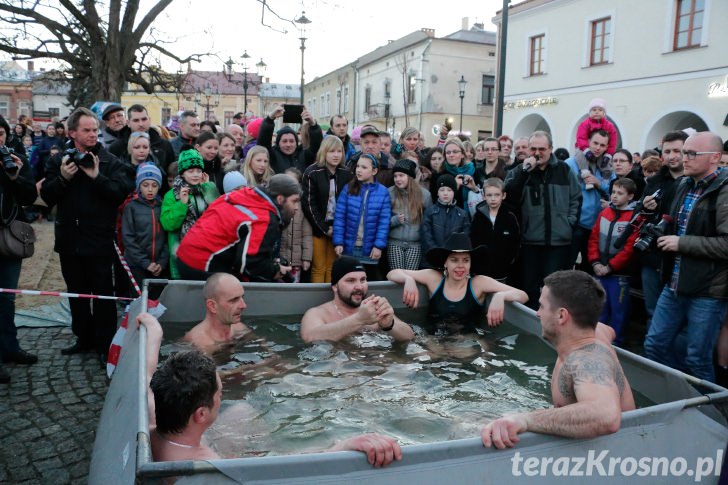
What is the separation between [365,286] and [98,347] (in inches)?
109

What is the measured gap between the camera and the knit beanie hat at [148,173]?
5.56m

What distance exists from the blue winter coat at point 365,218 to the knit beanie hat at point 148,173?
1912 mm

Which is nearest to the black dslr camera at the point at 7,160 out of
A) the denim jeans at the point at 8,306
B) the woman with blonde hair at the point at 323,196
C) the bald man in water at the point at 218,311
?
the denim jeans at the point at 8,306

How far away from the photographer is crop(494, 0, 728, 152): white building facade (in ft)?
61.0

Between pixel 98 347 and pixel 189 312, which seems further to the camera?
pixel 98 347

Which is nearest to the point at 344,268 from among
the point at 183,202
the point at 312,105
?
the point at 183,202

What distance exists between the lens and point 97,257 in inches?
209

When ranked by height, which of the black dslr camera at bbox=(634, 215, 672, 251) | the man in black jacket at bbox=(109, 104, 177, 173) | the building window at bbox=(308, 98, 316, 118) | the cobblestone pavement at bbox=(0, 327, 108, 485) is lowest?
the cobblestone pavement at bbox=(0, 327, 108, 485)

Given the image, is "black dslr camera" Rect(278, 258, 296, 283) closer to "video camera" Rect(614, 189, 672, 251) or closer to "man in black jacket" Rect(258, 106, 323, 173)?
"man in black jacket" Rect(258, 106, 323, 173)

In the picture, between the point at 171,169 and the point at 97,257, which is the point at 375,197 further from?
the point at 97,257

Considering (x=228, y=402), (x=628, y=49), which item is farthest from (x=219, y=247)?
(x=628, y=49)

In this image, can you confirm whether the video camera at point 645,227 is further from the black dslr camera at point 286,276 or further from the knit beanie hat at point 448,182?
the black dslr camera at point 286,276

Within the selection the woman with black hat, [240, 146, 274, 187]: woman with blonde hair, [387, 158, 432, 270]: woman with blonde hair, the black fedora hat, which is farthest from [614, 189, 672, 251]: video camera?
[240, 146, 274, 187]: woman with blonde hair

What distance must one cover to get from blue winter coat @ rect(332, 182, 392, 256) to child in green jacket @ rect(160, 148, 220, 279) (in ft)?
4.81
